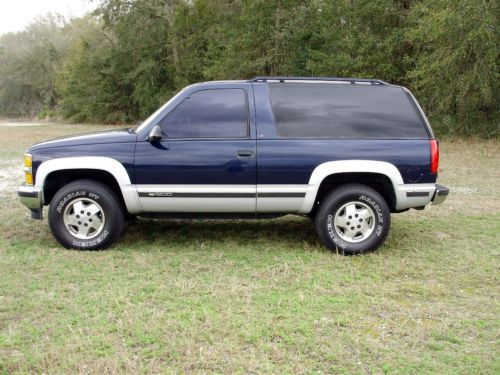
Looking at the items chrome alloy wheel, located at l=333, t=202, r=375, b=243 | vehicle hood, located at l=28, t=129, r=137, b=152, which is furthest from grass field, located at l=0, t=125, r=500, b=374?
vehicle hood, located at l=28, t=129, r=137, b=152

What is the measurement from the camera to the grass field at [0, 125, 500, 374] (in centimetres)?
340

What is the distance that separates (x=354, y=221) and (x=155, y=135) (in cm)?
232

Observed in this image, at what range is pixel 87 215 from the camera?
5.70 meters

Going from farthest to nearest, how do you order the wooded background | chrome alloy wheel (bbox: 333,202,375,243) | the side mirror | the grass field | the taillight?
the wooded background → chrome alloy wheel (bbox: 333,202,375,243) → the taillight → the side mirror → the grass field

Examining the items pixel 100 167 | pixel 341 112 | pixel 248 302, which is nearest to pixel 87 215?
pixel 100 167

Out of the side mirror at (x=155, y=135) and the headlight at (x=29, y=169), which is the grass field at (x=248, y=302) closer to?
the headlight at (x=29, y=169)

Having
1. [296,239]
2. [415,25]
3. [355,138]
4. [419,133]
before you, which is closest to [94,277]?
[296,239]

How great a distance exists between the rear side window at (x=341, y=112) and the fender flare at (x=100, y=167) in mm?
1718

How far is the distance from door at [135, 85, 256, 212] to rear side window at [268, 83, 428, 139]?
1.46ft

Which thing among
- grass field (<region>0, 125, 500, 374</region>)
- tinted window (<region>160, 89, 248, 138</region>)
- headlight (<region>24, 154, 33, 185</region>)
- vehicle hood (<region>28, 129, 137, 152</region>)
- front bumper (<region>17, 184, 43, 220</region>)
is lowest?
grass field (<region>0, 125, 500, 374</region>)

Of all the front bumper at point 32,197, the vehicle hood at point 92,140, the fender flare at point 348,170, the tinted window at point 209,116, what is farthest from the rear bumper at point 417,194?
the front bumper at point 32,197

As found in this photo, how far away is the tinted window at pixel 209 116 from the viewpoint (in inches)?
222

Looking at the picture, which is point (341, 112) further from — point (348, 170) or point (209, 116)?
point (209, 116)

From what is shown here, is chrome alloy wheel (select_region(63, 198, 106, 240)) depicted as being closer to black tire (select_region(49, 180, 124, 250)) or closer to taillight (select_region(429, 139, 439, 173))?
black tire (select_region(49, 180, 124, 250))
